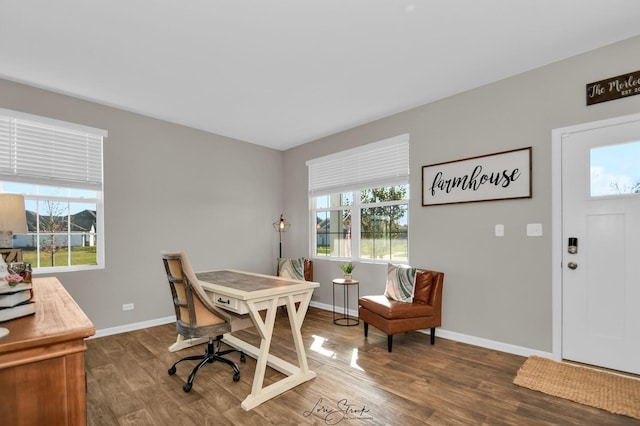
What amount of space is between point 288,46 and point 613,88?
273cm

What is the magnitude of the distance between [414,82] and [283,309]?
371 cm

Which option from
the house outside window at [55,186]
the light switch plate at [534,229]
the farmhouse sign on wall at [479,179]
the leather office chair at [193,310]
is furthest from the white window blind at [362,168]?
the house outside window at [55,186]

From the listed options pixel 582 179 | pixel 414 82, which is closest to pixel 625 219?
pixel 582 179

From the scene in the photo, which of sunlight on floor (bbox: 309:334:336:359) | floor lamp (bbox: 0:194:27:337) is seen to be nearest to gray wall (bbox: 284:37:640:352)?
sunlight on floor (bbox: 309:334:336:359)

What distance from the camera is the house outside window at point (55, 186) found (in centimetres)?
327

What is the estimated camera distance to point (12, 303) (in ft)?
3.93

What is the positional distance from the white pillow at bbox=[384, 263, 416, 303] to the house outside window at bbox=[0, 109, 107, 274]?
135 inches

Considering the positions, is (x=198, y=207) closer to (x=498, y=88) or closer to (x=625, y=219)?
(x=498, y=88)

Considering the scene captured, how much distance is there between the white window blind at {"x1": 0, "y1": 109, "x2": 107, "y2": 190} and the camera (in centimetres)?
322

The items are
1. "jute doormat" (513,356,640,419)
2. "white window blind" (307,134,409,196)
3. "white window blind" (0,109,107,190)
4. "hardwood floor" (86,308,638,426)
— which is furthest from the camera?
"white window blind" (307,134,409,196)

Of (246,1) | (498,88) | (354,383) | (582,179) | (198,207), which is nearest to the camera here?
(246,1)

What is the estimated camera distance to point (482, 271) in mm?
3316

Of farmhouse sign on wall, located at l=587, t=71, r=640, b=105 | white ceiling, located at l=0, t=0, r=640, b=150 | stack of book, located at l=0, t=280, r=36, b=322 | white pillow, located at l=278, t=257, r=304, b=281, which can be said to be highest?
white ceiling, located at l=0, t=0, r=640, b=150

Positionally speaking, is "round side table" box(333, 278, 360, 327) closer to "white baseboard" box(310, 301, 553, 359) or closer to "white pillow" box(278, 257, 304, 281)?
"white pillow" box(278, 257, 304, 281)
